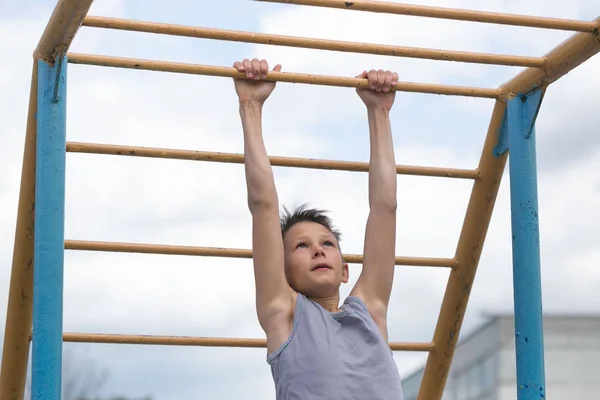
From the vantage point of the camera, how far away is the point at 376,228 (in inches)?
98.7

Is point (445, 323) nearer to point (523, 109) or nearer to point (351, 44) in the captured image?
point (523, 109)

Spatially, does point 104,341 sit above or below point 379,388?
above

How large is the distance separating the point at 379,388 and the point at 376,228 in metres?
0.44

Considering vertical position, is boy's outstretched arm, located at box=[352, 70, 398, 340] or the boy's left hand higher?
the boy's left hand

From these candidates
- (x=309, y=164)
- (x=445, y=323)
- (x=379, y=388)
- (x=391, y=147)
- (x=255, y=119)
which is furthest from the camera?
(x=445, y=323)

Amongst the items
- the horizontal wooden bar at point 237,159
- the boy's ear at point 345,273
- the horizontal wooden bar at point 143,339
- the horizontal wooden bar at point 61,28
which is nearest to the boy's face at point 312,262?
the boy's ear at point 345,273

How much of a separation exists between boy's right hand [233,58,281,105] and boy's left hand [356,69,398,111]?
28 centimetres

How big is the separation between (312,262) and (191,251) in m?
0.45

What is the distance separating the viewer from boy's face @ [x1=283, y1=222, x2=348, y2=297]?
2408mm

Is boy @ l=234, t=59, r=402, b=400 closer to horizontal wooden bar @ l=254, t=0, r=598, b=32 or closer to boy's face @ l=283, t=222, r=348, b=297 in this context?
boy's face @ l=283, t=222, r=348, b=297

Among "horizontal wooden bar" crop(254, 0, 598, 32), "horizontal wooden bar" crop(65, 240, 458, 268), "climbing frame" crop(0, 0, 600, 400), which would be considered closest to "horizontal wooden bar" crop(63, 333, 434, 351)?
"climbing frame" crop(0, 0, 600, 400)

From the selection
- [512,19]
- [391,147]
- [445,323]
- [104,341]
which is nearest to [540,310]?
[445,323]

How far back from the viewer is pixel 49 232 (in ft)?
7.75

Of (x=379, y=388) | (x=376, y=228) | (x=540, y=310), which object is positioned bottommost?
(x=379, y=388)
